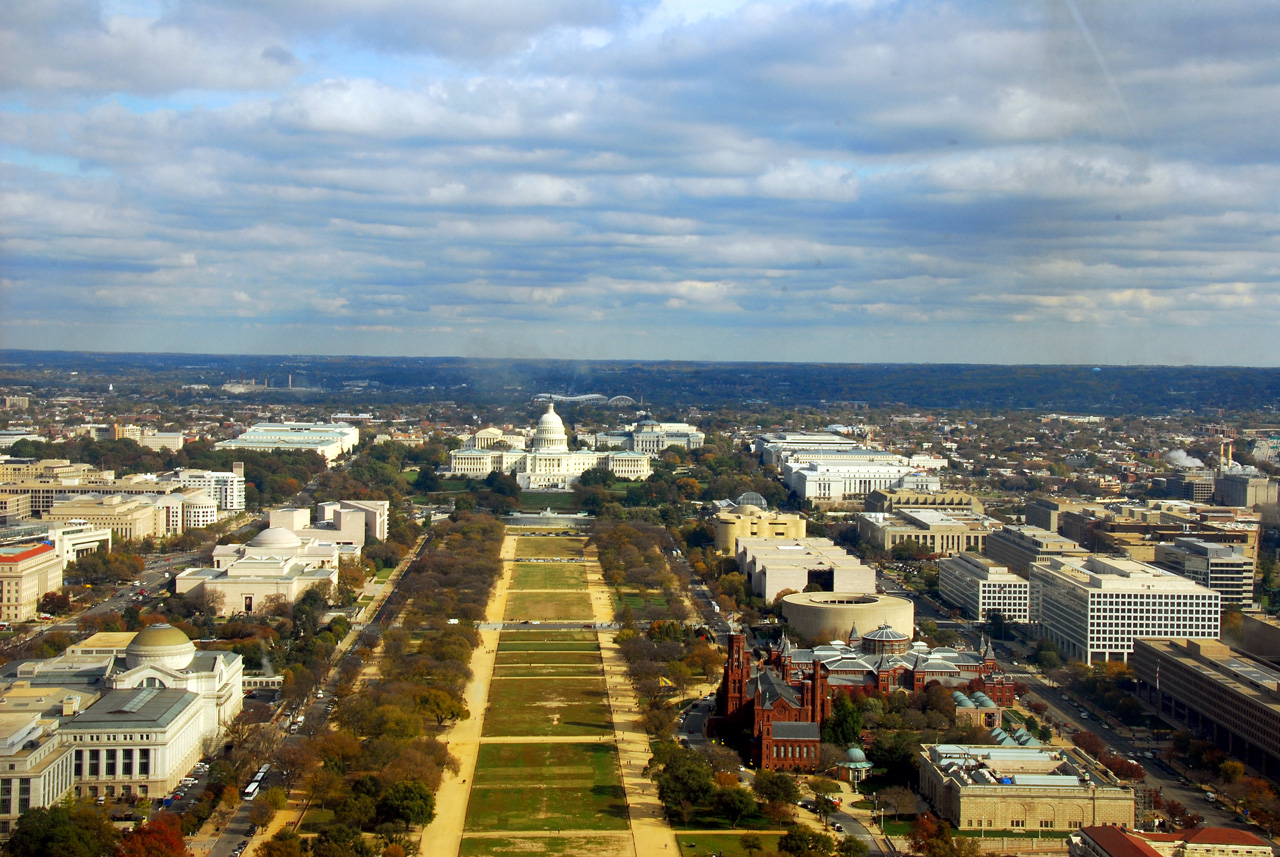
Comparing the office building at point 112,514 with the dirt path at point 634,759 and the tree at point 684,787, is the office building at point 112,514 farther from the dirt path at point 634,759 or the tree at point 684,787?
the tree at point 684,787

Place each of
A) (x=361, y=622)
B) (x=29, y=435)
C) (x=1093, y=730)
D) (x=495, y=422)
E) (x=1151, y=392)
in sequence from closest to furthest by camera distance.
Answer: (x=1093, y=730)
(x=361, y=622)
(x=29, y=435)
(x=495, y=422)
(x=1151, y=392)

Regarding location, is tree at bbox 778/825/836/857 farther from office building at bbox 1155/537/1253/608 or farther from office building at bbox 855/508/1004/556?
office building at bbox 855/508/1004/556

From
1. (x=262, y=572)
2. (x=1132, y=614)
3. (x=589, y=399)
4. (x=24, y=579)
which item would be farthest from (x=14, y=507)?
(x=589, y=399)

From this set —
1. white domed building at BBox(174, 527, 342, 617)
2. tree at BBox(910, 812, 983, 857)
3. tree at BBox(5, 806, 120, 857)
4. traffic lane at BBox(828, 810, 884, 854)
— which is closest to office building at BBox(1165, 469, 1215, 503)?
white domed building at BBox(174, 527, 342, 617)

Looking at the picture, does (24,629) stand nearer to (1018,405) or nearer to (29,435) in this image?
(29,435)

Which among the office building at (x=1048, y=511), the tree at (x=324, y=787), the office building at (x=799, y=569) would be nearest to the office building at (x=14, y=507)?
the office building at (x=799, y=569)

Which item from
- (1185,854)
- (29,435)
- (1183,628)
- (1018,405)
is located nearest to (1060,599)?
(1183,628)

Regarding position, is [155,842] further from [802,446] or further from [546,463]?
[802,446]
